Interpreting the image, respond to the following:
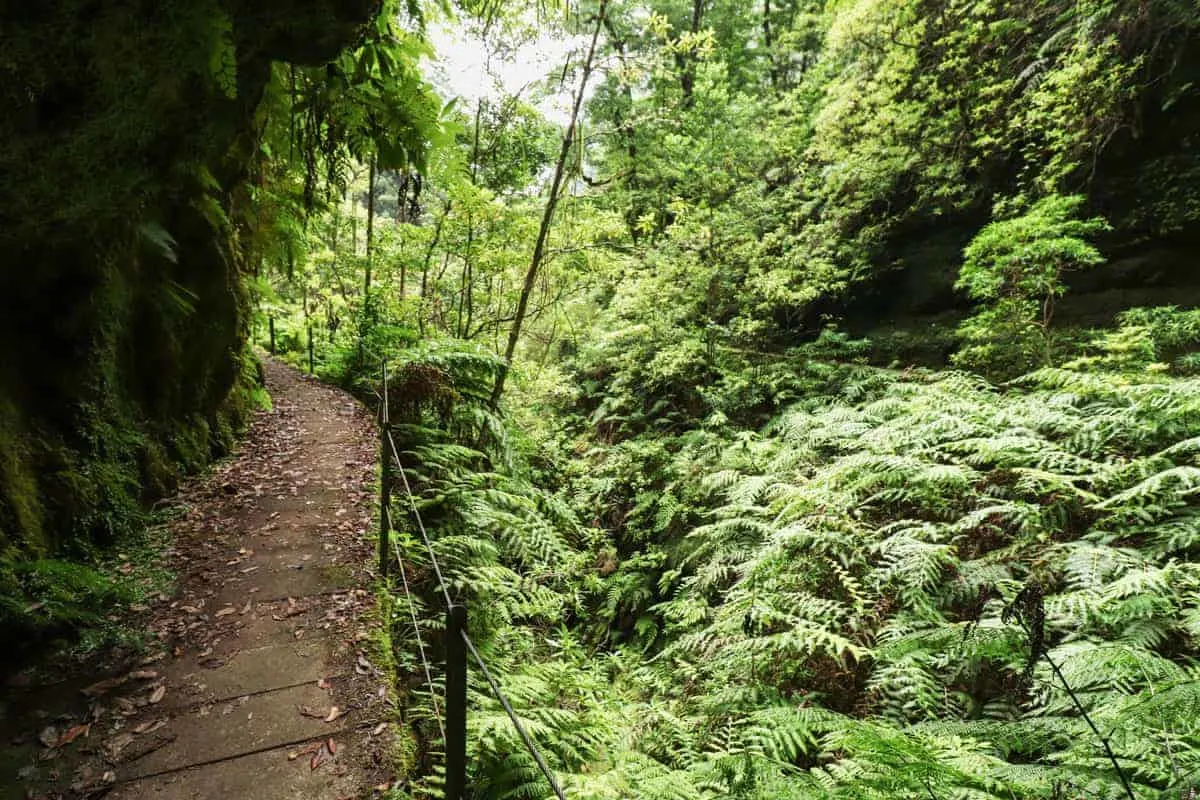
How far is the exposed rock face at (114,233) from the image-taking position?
2.64 meters

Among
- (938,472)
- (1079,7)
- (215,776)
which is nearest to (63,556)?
(215,776)

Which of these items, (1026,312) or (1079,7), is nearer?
(1026,312)

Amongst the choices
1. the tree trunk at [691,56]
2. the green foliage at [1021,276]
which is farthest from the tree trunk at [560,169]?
the tree trunk at [691,56]

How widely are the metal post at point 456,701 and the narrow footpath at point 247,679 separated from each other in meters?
0.92

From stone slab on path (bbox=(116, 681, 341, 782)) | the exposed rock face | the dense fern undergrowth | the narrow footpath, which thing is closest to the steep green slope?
the dense fern undergrowth

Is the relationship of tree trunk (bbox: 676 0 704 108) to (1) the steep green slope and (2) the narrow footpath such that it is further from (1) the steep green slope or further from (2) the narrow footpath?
(2) the narrow footpath

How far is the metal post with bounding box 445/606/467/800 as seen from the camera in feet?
5.76

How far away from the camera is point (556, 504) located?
21.8 feet

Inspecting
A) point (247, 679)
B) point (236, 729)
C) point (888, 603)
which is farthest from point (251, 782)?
point (888, 603)

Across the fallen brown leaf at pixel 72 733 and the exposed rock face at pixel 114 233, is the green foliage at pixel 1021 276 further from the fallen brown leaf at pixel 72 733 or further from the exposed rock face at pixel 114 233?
the fallen brown leaf at pixel 72 733

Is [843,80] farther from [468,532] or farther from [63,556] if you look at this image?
[63,556]

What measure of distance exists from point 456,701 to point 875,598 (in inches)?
134

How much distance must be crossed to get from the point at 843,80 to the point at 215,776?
1433cm

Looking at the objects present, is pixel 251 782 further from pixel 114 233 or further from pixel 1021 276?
pixel 1021 276
